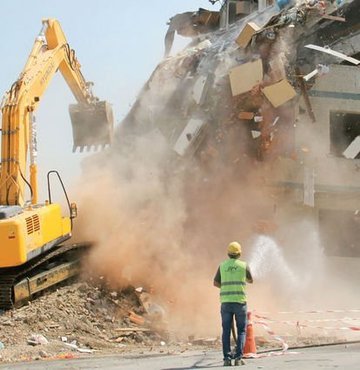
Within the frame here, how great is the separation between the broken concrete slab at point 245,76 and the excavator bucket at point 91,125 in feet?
10.7

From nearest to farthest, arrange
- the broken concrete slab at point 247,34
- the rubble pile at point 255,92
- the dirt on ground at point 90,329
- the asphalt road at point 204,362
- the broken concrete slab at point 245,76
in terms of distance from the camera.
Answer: the asphalt road at point 204,362, the dirt on ground at point 90,329, the broken concrete slab at point 245,76, the rubble pile at point 255,92, the broken concrete slab at point 247,34

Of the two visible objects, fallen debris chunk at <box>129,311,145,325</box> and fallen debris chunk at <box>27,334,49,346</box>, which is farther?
fallen debris chunk at <box>129,311,145,325</box>

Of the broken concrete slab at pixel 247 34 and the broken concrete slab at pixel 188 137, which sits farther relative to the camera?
the broken concrete slab at pixel 247 34

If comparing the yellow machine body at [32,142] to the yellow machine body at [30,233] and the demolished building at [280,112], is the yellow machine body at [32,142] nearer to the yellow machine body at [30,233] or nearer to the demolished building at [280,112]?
the yellow machine body at [30,233]

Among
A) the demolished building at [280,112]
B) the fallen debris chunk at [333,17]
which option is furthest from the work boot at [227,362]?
the fallen debris chunk at [333,17]

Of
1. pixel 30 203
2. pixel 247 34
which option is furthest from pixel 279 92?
pixel 30 203

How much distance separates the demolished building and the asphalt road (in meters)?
6.69

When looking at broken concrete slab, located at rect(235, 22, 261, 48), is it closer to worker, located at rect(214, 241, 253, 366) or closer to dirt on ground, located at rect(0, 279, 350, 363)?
dirt on ground, located at rect(0, 279, 350, 363)

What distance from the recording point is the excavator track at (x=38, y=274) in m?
10.2

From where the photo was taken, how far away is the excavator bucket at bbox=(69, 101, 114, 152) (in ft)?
42.0

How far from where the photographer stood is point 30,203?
10625 millimetres

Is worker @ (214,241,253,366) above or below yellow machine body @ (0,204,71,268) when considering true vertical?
below

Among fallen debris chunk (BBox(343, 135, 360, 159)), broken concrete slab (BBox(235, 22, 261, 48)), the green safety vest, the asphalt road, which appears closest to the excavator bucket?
broken concrete slab (BBox(235, 22, 261, 48))

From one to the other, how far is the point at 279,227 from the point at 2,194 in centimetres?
709
